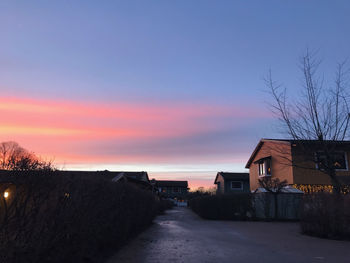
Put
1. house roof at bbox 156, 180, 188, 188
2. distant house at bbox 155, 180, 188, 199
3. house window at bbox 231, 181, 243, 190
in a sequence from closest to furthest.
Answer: house window at bbox 231, 181, 243, 190 → distant house at bbox 155, 180, 188, 199 → house roof at bbox 156, 180, 188, 188

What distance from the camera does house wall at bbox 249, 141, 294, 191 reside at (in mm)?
26020

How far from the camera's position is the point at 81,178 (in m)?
6.89

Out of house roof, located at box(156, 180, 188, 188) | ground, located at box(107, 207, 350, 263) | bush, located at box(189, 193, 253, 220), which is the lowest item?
ground, located at box(107, 207, 350, 263)

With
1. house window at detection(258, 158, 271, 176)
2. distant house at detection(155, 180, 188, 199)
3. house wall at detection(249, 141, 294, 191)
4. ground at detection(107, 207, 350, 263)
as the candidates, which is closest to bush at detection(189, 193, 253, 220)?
house wall at detection(249, 141, 294, 191)

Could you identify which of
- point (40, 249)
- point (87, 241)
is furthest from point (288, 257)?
point (40, 249)

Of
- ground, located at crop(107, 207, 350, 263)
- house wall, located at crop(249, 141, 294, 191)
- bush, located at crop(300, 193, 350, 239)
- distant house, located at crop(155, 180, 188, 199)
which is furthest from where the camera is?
distant house, located at crop(155, 180, 188, 199)

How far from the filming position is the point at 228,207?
78.8 ft

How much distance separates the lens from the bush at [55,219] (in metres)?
4.20

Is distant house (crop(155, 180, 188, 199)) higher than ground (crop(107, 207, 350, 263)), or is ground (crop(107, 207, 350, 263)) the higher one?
distant house (crop(155, 180, 188, 199))

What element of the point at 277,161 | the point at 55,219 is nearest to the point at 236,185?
the point at 277,161

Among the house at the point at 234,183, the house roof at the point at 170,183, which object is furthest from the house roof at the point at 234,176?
the house roof at the point at 170,183

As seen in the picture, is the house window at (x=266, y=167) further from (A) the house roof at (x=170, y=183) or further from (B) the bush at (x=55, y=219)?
(A) the house roof at (x=170, y=183)

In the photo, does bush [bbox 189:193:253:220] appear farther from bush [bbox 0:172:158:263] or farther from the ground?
bush [bbox 0:172:158:263]

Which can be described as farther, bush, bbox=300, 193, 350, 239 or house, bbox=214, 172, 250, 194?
house, bbox=214, 172, 250, 194
